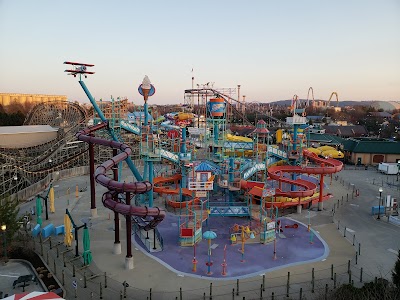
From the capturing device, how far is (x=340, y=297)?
13.5 metres

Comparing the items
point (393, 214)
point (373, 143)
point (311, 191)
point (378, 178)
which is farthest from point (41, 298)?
point (373, 143)

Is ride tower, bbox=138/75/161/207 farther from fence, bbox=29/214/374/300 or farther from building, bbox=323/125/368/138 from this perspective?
building, bbox=323/125/368/138

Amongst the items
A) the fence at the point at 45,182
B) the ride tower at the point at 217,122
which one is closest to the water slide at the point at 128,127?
the ride tower at the point at 217,122

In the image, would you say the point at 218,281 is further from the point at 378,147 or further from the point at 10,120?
the point at 10,120

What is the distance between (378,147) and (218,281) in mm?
45647

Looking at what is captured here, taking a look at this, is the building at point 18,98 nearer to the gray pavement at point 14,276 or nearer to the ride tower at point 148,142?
the ride tower at point 148,142

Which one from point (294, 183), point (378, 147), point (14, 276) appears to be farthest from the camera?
point (378, 147)

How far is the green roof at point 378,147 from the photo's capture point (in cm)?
5252

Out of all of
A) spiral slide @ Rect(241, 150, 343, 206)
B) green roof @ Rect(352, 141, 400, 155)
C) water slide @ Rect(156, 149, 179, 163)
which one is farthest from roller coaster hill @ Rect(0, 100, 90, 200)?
green roof @ Rect(352, 141, 400, 155)

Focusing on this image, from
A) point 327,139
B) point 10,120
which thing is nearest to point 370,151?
point 327,139

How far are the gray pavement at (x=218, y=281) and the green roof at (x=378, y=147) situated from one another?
27.1 m

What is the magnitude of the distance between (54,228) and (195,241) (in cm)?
1041

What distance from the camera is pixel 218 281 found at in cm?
1802

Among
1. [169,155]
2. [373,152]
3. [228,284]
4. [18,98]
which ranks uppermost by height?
[18,98]
